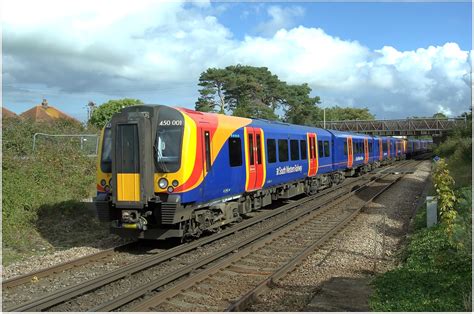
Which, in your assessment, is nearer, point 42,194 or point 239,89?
point 42,194

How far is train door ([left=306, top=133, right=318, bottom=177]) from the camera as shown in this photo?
18.9 meters

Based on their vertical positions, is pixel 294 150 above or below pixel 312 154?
above

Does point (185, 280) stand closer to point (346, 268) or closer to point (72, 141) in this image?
point (346, 268)

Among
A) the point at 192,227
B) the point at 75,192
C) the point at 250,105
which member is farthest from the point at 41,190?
the point at 250,105

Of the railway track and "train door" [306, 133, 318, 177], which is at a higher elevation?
"train door" [306, 133, 318, 177]

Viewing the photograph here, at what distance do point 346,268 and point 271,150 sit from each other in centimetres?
628

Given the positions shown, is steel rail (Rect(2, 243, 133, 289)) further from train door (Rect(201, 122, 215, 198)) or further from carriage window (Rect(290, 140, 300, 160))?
carriage window (Rect(290, 140, 300, 160))

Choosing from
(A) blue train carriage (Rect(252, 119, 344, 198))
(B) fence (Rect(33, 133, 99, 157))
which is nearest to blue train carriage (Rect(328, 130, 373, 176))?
(A) blue train carriage (Rect(252, 119, 344, 198))

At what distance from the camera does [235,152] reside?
1177cm

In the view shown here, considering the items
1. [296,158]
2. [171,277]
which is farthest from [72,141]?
[171,277]

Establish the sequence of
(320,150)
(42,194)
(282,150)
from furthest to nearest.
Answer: (320,150)
(282,150)
(42,194)

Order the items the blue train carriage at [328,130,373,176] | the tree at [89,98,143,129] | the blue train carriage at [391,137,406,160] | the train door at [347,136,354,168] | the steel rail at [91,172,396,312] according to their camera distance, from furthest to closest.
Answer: the tree at [89,98,143,129] → the blue train carriage at [391,137,406,160] → the train door at [347,136,354,168] → the blue train carriage at [328,130,373,176] → the steel rail at [91,172,396,312]

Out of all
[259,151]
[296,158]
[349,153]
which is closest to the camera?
[259,151]

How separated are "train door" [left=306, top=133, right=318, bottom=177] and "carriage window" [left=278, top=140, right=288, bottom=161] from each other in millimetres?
3137
